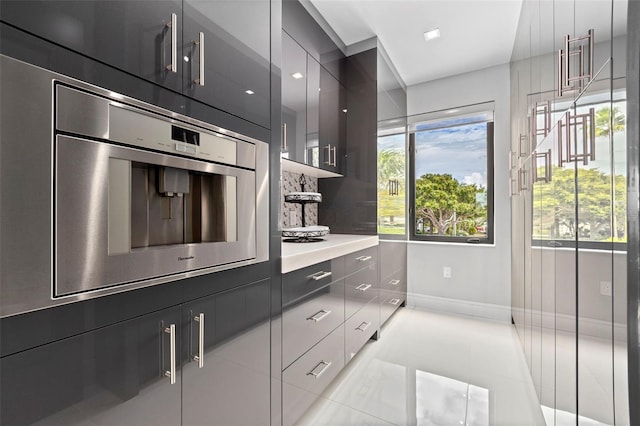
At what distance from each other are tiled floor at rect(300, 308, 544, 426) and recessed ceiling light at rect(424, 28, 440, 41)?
2675 mm

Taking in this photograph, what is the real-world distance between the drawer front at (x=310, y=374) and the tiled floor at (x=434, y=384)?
13 centimetres

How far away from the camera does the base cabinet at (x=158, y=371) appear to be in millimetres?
647

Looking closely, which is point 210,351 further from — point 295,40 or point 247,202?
point 295,40

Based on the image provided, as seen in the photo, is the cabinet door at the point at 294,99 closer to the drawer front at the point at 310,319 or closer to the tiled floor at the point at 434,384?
the drawer front at the point at 310,319

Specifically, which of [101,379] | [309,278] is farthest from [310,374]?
[101,379]

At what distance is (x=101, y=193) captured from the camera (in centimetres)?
75

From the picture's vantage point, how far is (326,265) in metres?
1.80

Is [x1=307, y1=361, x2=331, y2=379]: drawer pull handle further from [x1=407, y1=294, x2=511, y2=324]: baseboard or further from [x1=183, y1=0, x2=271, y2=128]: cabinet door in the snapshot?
[x1=407, y1=294, x2=511, y2=324]: baseboard

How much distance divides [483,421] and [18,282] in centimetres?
208

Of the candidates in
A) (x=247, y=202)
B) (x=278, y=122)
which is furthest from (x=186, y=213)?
(x=278, y=122)

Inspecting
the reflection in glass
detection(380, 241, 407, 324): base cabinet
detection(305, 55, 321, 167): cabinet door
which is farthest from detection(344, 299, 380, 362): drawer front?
detection(305, 55, 321, 167): cabinet door

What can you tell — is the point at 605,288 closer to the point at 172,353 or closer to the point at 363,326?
the point at 172,353

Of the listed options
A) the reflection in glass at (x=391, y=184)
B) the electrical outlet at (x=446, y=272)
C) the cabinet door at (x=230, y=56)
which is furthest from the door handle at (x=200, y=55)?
the electrical outlet at (x=446, y=272)

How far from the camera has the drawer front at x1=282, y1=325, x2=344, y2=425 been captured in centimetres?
144
